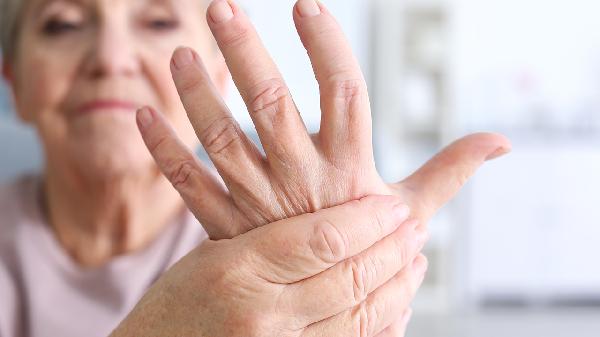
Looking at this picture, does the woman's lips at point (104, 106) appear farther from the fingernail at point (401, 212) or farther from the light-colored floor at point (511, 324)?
the light-colored floor at point (511, 324)

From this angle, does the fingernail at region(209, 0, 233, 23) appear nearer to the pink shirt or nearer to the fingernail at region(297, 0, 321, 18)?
the fingernail at region(297, 0, 321, 18)

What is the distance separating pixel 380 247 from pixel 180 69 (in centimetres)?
26

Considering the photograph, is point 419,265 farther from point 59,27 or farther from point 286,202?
point 59,27

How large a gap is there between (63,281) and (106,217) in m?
0.12

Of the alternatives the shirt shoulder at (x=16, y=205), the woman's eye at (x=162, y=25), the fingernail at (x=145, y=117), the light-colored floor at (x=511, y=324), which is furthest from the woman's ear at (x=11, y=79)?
the light-colored floor at (x=511, y=324)

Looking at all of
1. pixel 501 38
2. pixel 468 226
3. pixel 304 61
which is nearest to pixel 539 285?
pixel 468 226

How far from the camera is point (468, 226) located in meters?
5.06

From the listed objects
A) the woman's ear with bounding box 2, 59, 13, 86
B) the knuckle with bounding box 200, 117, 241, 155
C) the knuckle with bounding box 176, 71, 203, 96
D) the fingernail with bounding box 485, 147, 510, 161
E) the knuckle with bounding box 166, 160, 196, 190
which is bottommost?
the fingernail with bounding box 485, 147, 510, 161

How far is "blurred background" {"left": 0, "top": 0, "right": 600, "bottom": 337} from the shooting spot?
188 inches

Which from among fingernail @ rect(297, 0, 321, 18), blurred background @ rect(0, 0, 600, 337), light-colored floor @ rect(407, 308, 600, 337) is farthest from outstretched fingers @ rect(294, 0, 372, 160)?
blurred background @ rect(0, 0, 600, 337)

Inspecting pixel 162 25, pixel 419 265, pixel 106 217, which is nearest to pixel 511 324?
pixel 106 217

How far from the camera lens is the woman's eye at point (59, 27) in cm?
113

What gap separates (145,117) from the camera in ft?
2.59

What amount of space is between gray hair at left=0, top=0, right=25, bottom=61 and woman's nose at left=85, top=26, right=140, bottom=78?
0.18 metres
